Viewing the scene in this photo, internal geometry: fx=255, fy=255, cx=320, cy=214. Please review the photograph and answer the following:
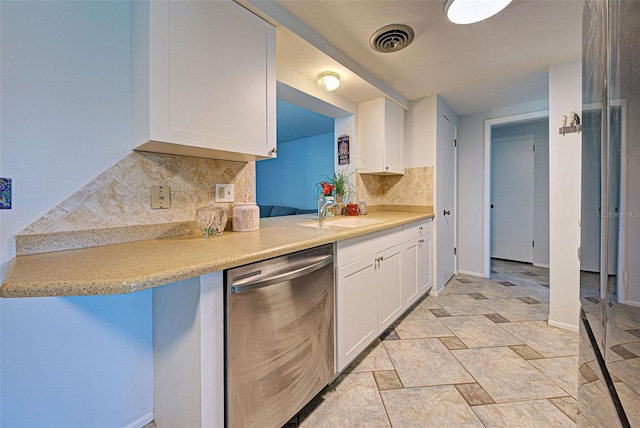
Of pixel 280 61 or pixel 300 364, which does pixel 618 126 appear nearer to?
pixel 300 364

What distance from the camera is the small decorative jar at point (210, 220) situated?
1.28 meters

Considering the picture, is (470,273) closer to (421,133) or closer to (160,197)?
(421,133)

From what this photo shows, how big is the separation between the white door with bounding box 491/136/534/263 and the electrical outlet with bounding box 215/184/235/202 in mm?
4466

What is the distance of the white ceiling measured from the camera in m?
1.52

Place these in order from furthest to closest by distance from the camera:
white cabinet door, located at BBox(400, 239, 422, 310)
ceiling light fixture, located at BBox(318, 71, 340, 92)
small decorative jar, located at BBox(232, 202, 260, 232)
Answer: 1. white cabinet door, located at BBox(400, 239, 422, 310)
2. ceiling light fixture, located at BBox(318, 71, 340, 92)
3. small decorative jar, located at BBox(232, 202, 260, 232)

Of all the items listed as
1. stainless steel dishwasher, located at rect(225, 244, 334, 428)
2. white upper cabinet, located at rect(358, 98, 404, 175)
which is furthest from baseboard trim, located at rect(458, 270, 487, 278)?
stainless steel dishwasher, located at rect(225, 244, 334, 428)

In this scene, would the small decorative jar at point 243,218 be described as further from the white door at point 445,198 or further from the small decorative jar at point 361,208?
the white door at point 445,198

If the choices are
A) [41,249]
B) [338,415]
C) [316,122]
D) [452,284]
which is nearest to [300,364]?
[338,415]

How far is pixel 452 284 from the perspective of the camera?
3.23 meters

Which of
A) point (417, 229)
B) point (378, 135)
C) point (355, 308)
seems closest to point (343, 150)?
point (378, 135)

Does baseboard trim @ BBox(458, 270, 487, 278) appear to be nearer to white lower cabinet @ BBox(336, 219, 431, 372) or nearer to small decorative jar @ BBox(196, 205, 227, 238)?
white lower cabinet @ BBox(336, 219, 431, 372)

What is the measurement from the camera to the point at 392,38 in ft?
5.78

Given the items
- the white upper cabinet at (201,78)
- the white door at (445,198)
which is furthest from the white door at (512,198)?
the white upper cabinet at (201,78)

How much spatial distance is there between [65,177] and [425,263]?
9.10 feet
